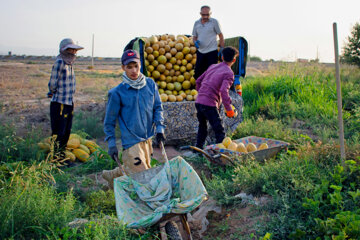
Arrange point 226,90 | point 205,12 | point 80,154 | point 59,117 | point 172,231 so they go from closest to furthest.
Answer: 1. point 172,231
2. point 226,90
3. point 59,117
4. point 80,154
5. point 205,12

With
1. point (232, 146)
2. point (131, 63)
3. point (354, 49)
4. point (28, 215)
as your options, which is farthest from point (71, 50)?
point (354, 49)

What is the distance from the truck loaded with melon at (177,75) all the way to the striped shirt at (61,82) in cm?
162

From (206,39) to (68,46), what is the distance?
2.93m

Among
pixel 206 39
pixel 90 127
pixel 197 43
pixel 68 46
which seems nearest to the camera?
pixel 68 46

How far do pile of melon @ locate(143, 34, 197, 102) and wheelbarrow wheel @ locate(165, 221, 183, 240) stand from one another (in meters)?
4.05

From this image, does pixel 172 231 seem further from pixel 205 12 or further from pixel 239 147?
pixel 205 12

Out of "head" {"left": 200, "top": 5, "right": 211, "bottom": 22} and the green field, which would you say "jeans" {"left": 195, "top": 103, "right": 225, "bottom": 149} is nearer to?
the green field

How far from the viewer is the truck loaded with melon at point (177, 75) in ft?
22.3

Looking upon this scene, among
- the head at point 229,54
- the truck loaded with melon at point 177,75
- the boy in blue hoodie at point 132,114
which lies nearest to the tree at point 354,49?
the truck loaded with melon at point 177,75

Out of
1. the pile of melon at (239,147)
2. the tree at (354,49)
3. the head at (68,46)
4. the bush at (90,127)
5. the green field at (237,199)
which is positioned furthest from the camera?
the tree at (354,49)

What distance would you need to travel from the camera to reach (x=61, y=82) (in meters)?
5.54

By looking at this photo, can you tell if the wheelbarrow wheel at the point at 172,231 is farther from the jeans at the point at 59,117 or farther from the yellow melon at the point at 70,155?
the yellow melon at the point at 70,155

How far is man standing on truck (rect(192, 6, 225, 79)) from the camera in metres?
6.89

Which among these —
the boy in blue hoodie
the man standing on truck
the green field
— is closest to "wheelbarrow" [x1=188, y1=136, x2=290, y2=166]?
the green field
